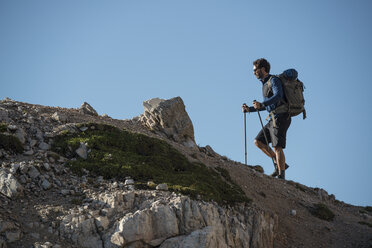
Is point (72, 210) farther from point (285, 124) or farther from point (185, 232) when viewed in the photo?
point (285, 124)

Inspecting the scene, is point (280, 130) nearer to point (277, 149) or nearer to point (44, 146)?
point (277, 149)

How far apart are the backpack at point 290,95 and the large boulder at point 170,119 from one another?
5.60 m

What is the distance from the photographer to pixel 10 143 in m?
13.1

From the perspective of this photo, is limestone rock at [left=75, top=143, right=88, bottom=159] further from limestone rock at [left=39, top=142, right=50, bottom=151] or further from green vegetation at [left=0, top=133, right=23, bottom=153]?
green vegetation at [left=0, top=133, right=23, bottom=153]

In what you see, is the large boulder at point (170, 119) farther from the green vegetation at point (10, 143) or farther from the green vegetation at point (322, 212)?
the green vegetation at point (10, 143)

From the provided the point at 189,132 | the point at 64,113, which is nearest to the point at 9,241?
the point at 64,113

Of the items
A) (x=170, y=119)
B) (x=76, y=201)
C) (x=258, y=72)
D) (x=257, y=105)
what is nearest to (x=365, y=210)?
(x=257, y=105)

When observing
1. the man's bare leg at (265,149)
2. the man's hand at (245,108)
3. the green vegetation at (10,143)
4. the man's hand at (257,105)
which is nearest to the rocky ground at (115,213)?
the green vegetation at (10,143)

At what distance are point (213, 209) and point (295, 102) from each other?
6.40 m

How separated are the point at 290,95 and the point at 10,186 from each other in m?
10.3

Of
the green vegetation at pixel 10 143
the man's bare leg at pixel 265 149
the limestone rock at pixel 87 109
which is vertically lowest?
the green vegetation at pixel 10 143

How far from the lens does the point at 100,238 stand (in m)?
10.0

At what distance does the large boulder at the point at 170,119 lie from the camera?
→ 20.2 metres

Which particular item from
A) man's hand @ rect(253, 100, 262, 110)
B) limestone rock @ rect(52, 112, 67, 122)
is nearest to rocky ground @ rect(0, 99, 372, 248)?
limestone rock @ rect(52, 112, 67, 122)
